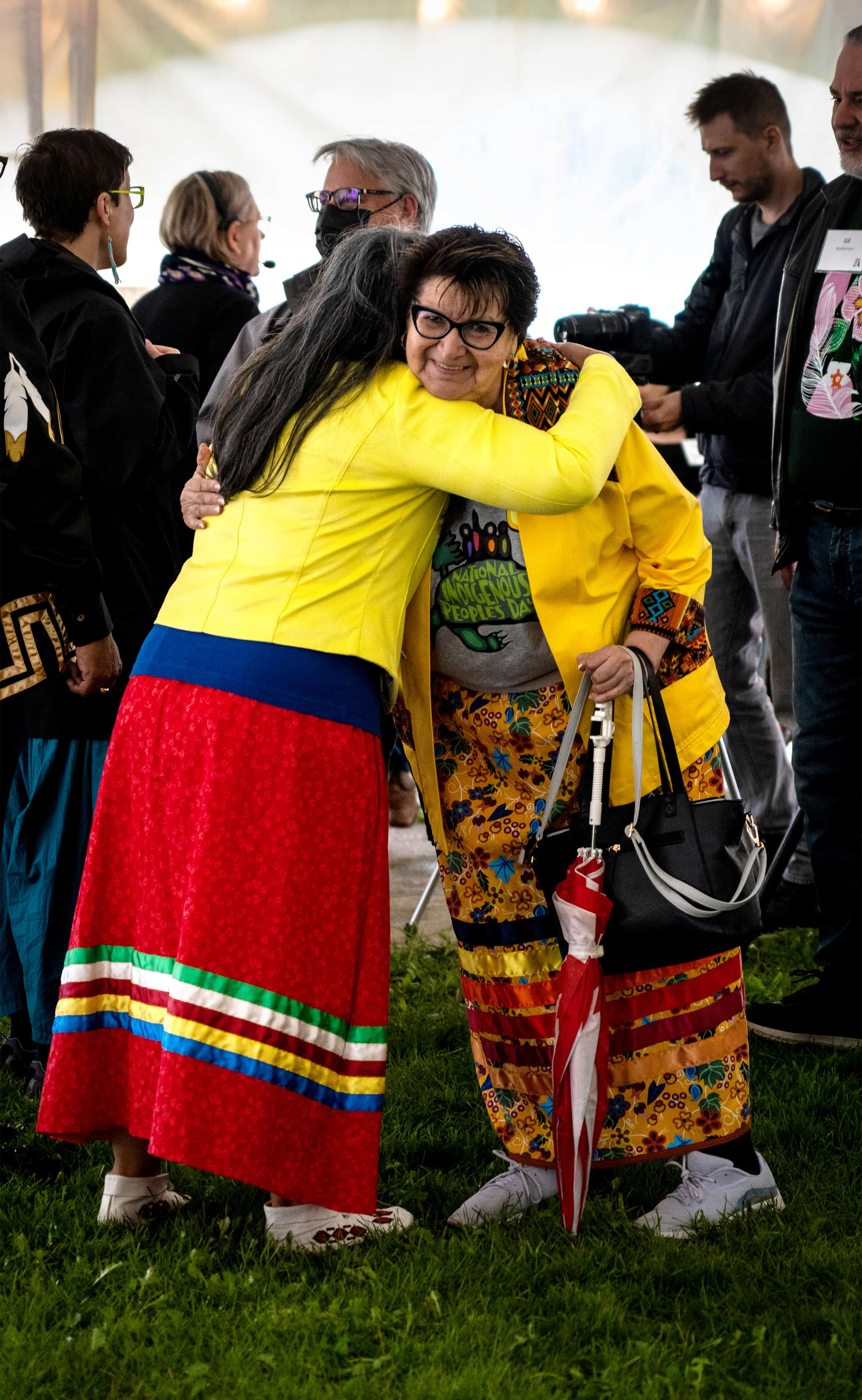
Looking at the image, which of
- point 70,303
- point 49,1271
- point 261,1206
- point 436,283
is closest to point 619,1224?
point 261,1206

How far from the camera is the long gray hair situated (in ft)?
6.21

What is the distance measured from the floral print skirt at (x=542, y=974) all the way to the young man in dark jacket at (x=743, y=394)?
1.63m

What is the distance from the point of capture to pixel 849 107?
2762 mm

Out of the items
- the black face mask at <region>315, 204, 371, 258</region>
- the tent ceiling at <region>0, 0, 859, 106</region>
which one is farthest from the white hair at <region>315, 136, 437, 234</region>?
the tent ceiling at <region>0, 0, 859, 106</region>

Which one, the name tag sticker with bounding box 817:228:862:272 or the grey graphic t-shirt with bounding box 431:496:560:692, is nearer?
the grey graphic t-shirt with bounding box 431:496:560:692

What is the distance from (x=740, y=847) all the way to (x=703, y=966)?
0.22m

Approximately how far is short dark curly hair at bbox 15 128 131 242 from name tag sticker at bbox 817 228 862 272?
1460mm

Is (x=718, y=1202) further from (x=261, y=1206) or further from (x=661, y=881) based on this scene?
(x=261, y=1206)

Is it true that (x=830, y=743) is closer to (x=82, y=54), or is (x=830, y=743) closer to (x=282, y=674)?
(x=282, y=674)

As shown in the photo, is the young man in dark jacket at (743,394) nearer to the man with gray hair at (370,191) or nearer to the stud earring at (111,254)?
the man with gray hair at (370,191)

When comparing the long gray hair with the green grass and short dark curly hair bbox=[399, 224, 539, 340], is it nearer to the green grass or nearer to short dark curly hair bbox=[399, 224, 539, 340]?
short dark curly hair bbox=[399, 224, 539, 340]

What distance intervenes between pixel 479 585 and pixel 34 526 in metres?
0.82

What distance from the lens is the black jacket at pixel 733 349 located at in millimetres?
3639

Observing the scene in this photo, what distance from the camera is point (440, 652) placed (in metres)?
2.08
